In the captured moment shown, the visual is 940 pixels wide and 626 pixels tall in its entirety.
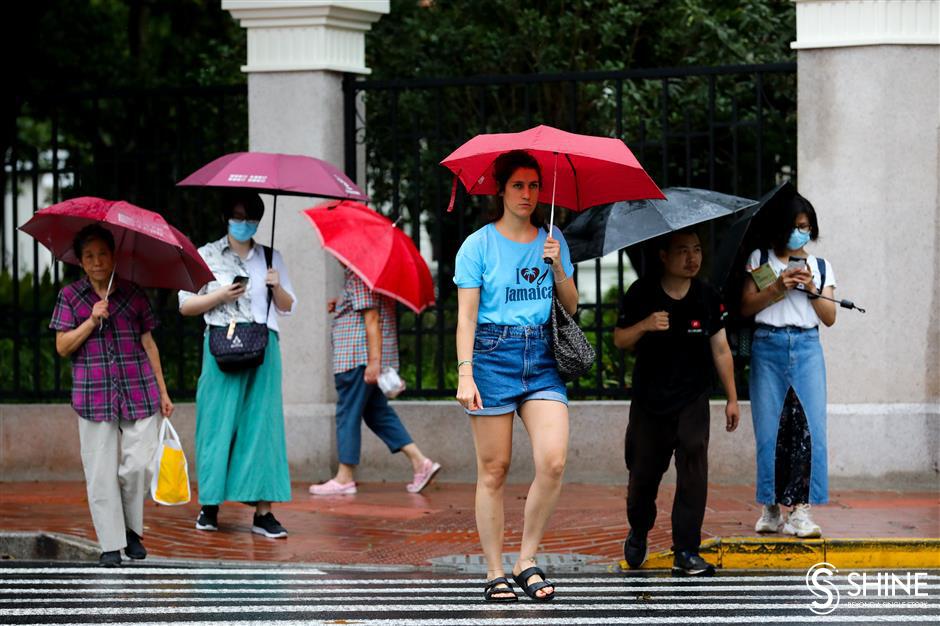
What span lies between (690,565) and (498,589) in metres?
1.24

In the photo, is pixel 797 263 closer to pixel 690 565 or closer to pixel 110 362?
pixel 690 565

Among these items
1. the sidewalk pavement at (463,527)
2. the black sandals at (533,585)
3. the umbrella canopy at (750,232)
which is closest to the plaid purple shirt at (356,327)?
the sidewalk pavement at (463,527)

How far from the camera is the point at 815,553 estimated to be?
879cm

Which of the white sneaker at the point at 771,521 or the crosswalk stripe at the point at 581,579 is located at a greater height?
the white sneaker at the point at 771,521

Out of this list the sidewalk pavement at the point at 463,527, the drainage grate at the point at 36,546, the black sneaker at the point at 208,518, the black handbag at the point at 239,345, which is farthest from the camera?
the black sneaker at the point at 208,518

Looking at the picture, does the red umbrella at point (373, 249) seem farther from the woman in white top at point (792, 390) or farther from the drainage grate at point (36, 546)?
the woman in white top at point (792, 390)

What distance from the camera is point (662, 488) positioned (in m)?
11.5

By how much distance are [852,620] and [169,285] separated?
164 inches

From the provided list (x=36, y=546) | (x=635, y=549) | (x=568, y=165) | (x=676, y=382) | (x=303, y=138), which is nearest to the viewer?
(x=568, y=165)

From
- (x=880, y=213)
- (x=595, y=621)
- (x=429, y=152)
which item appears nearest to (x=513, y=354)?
(x=595, y=621)

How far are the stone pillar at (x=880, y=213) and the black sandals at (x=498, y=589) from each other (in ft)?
14.1

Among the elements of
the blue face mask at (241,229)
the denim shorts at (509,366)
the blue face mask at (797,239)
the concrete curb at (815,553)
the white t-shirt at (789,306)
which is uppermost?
the blue face mask at (241,229)

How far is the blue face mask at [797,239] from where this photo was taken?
29.7 feet

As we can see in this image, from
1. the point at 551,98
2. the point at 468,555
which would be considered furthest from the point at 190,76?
the point at 468,555
